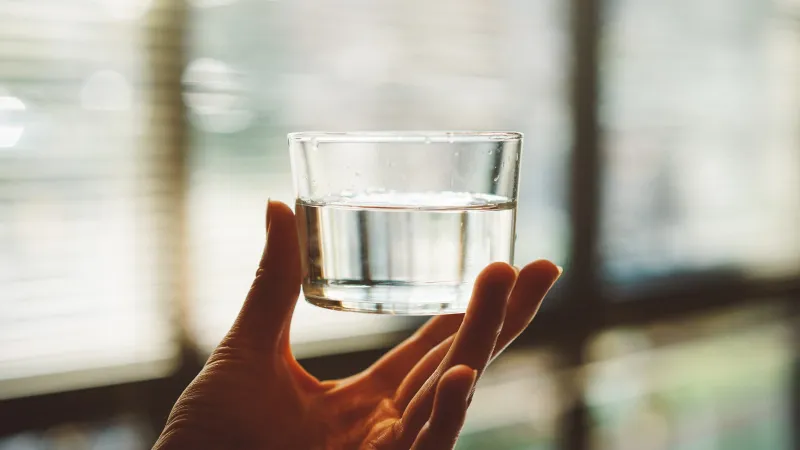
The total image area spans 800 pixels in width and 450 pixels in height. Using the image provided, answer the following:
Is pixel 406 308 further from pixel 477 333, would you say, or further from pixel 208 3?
pixel 208 3

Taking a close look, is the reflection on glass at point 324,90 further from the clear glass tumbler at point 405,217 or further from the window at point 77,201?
the clear glass tumbler at point 405,217

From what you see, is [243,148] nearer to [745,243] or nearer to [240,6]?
[240,6]

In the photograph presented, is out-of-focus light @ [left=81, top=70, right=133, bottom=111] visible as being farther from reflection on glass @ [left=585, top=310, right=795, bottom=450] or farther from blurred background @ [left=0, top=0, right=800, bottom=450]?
reflection on glass @ [left=585, top=310, right=795, bottom=450]

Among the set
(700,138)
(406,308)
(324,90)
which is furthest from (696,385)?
(406,308)

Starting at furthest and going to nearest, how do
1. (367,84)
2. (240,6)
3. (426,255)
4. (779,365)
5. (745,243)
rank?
(779,365) → (745,243) → (367,84) → (240,6) → (426,255)

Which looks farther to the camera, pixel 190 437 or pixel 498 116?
pixel 498 116

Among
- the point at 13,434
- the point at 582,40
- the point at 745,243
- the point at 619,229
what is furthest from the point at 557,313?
the point at 13,434
